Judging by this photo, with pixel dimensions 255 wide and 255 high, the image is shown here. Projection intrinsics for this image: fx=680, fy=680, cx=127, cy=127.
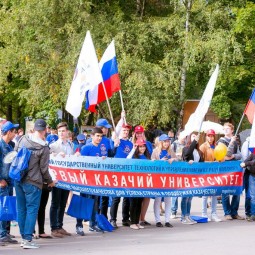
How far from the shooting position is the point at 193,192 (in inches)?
498

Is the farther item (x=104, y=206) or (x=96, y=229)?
(x=104, y=206)

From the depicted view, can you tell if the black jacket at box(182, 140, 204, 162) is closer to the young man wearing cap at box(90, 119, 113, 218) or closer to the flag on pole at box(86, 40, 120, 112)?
the young man wearing cap at box(90, 119, 113, 218)

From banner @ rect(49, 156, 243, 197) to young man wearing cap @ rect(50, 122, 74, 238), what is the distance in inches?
4.7

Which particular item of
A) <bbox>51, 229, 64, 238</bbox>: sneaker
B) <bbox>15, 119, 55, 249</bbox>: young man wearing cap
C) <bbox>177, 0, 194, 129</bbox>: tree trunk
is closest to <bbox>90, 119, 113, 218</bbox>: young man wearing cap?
<bbox>51, 229, 64, 238</bbox>: sneaker

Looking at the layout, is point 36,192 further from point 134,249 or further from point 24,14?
point 24,14

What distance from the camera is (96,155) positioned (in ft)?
38.5

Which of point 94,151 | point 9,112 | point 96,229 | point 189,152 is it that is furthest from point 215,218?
point 9,112

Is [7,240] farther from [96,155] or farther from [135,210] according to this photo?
[135,210]

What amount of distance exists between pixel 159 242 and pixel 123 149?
2.24 m

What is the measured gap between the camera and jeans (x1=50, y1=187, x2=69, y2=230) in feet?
36.2

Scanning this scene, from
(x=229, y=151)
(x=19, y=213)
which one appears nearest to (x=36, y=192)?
(x=19, y=213)

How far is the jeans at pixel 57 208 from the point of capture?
11.0 metres

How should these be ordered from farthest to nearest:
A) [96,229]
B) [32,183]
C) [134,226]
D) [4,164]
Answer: [134,226], [96,229], [4,164], [32,183]

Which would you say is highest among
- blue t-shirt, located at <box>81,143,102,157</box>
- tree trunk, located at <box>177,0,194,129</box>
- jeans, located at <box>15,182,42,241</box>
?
tree trunk, located at <box>177,0,194,129</box>
